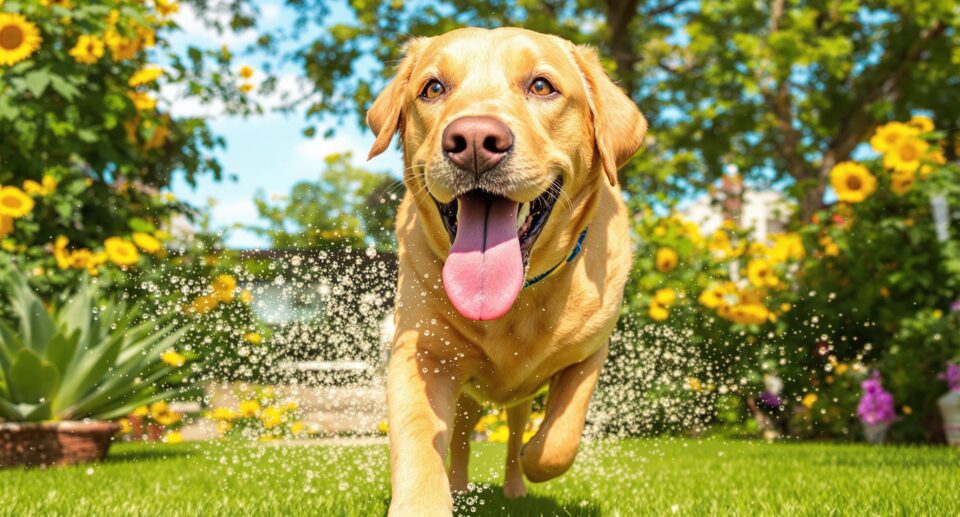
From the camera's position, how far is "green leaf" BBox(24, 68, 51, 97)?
5.56 m

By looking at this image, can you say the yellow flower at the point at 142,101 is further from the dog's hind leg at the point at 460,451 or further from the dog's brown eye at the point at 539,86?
the dog's brown eye at the point at 539,86

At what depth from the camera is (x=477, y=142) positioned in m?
2.31

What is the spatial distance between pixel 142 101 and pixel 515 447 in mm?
4375

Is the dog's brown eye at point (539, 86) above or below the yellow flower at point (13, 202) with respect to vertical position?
above

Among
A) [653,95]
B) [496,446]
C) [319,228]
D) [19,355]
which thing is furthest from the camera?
[653,95]

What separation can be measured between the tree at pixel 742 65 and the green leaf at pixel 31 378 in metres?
8.34

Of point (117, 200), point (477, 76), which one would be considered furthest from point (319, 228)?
point (477, 76)

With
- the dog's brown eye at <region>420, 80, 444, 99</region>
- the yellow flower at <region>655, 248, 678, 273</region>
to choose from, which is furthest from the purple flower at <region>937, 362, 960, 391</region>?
the dog's brown eye at <region>420, 80, 444, 99</region>

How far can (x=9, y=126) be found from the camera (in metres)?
5.92

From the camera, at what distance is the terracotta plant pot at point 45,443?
16.0 feet

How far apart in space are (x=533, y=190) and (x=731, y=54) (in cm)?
1405

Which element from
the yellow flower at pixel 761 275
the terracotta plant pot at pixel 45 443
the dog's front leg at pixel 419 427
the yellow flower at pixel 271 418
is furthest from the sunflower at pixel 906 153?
the terracotta plant pot at pixel 45 443

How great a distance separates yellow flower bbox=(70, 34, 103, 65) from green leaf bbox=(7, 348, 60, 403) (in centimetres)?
236

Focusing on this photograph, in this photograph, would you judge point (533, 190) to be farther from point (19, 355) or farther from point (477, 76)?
point (19, 355)
